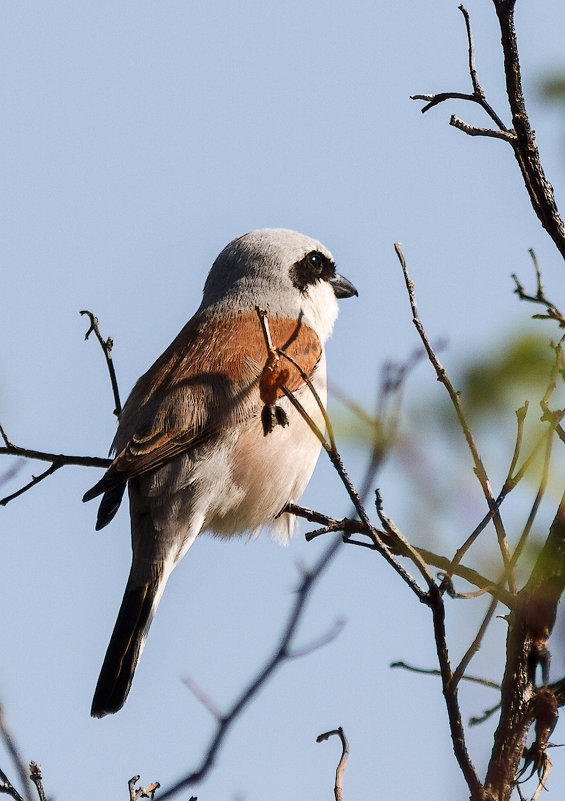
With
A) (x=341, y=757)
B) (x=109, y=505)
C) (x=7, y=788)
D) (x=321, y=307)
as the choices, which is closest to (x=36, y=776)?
(x=7, y=788)

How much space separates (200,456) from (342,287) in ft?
5.30

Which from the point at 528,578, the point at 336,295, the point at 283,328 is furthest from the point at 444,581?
the point at 336,295

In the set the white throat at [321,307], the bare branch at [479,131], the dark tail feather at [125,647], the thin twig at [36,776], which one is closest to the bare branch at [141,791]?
the thin twig at [36,776]

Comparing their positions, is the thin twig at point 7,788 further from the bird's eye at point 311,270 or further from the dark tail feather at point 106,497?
the bird's eye at point 311,270

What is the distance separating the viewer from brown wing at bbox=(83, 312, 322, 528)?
3.46 m

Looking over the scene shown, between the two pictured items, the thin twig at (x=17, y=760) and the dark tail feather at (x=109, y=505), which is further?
the dark tail feather at (x=109, y=505)

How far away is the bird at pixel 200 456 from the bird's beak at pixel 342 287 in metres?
0.64

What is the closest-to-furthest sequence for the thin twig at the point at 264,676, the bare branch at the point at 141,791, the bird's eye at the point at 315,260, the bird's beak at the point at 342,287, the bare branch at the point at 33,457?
the thin twig at the point at 264,676
the bare branch at the point at 141,791
the bare branch at the point at 33,457
the bird's eye at the point at 315,260
the bird's beak at the point at 342,287

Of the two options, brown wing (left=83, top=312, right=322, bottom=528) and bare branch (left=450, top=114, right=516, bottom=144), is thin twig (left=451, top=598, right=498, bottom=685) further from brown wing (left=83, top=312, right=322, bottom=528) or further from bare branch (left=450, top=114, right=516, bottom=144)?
brown wing (left=83, top=312, right=322, bottom=528)

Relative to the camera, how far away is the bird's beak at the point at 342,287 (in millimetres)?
4895

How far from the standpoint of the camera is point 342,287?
4.91 m

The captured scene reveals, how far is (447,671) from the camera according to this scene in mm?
1830

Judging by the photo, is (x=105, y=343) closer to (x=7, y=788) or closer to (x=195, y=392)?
(x=195, y=392)

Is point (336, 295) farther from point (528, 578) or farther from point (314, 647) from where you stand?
point (528, 578)
